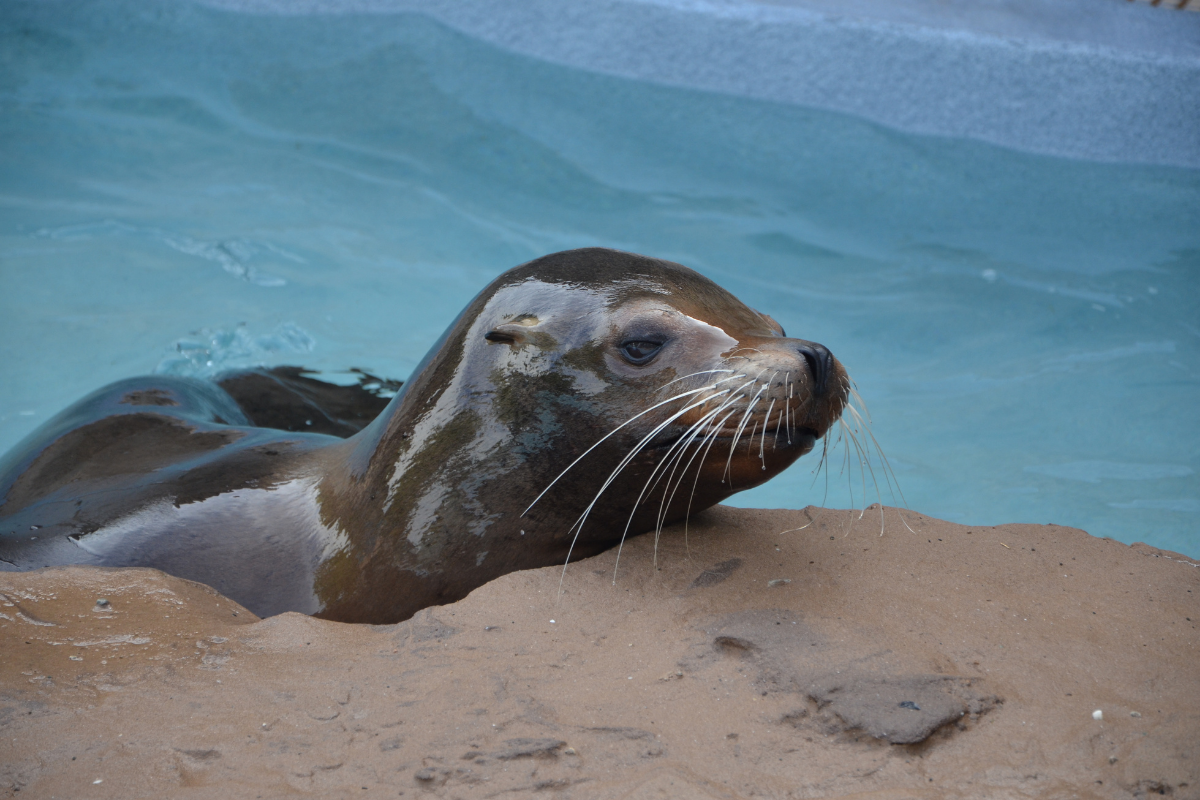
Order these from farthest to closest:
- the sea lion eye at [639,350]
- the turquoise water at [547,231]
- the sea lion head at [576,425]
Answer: the turquoise water at [547,231] → the sea lion eye at [639,350] → the sea lion head at [576,425]

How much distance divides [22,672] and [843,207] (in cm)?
766

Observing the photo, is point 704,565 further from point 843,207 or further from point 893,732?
point 843,207

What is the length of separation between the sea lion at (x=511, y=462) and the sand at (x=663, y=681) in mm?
161

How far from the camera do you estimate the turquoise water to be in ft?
18.8

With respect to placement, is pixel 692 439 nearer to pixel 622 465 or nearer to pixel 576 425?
pixel 622 465

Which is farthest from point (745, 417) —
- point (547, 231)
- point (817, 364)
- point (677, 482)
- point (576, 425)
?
point (547, 231)

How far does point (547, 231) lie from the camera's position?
816cm

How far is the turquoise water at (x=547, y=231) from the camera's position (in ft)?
18.8

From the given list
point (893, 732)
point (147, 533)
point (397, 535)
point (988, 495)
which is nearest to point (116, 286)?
point (147, 533)

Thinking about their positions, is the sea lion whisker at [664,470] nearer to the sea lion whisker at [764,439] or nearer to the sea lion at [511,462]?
the sea lion at [511,462]

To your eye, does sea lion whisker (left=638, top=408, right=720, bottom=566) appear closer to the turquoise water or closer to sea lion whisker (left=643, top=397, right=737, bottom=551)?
sea lion whisker (left=643, top=397, right=737, bottom=551)

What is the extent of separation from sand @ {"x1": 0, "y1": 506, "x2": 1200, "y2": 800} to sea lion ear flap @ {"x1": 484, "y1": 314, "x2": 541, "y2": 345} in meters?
0.59

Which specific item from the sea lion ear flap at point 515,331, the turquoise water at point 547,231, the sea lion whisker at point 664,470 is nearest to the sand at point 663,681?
Answer: the sea lion whisker at point 664,470

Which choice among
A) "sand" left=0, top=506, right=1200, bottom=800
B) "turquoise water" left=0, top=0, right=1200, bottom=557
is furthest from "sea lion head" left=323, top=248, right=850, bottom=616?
"turquoise water" left=0, top=0, right=1200, bottom=557
